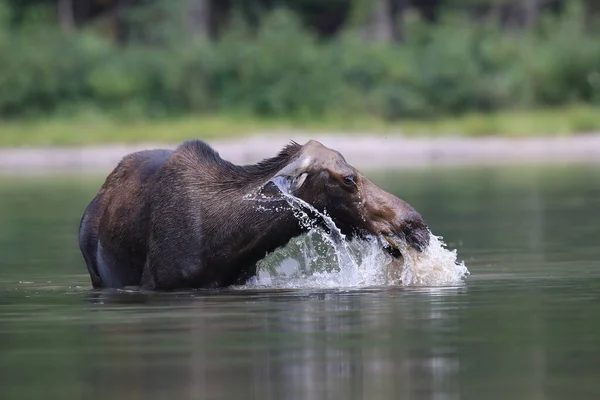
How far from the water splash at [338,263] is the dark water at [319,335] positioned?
0.18 m

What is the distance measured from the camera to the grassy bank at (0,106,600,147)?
117 feet

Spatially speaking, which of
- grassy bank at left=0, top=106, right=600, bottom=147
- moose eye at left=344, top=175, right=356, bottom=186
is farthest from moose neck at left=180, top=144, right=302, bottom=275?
grassy bank at left=0, top=106, right=600, bottom=147

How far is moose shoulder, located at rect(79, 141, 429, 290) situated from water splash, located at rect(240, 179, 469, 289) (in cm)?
8

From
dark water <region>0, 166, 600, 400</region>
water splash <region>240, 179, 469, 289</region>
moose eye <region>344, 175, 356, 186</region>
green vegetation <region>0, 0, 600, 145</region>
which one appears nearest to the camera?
dark water <region>0, 166, 600, 400</region>

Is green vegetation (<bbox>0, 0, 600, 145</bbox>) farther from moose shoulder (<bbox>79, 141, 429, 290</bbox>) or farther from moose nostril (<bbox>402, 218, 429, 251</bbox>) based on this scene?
moose nostril (<bbox>402, 218, 429, 251</bbox>)

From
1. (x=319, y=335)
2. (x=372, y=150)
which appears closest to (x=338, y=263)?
(x=319, y=335)

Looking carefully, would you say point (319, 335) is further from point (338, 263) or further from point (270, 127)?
point (270, 127)

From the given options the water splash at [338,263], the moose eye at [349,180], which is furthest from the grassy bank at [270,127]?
the moose eye at [349,180]

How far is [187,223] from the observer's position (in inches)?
448

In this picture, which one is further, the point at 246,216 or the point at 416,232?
the point at 246,216

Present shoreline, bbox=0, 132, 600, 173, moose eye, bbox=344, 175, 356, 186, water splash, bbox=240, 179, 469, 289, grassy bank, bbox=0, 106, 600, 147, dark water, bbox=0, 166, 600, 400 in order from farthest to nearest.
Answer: grassy bank, bbox=0, 106, 600, 147 < shoreline, bbox=0, 132, 600, 173 < water splash, bbox=240, 179, 469, 289 < moose eye, bbox=344, 175, 356, 186 < dark water, bbox=0, 166, 600, 400

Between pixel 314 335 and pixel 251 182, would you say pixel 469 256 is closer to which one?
pixel 251 182

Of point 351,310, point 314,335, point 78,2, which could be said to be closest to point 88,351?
point 314,335

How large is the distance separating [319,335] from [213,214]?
7.96ft
